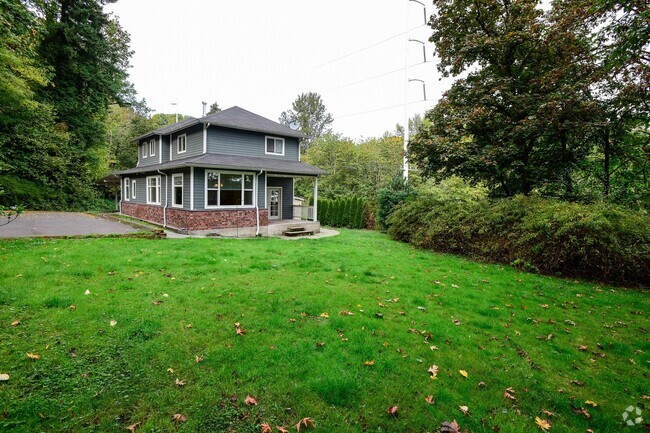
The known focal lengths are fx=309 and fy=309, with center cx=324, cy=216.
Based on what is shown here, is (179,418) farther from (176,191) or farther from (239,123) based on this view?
(239,123)

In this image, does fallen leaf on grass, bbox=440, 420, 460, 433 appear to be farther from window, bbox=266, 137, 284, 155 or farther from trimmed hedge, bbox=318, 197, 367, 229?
trimmed hedge, bbox=318, 197, 367, 229

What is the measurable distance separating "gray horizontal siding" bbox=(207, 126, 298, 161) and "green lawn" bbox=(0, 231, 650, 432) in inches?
394

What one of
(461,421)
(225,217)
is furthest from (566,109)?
(225,217)

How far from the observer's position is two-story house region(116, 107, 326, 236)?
1369cm

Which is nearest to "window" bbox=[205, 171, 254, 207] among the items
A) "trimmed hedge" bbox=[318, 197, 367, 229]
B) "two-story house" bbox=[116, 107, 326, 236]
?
"two-story house" bbox=[116, 107, 326, 236]

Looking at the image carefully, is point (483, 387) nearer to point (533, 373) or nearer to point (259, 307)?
point (533, 373)

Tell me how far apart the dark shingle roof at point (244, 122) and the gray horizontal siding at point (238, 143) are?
16.2 inches

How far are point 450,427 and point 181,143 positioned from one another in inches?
717

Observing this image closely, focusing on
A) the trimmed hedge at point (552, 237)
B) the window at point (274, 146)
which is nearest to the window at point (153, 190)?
the window at point (274, 146)

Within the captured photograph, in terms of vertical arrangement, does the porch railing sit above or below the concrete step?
above

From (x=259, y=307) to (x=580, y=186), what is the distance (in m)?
11.7

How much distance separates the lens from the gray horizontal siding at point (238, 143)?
50.4 feet

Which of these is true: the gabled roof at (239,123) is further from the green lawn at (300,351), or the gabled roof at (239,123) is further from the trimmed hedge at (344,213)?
the green lawn at (300,351)

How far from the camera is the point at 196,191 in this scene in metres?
13.6
